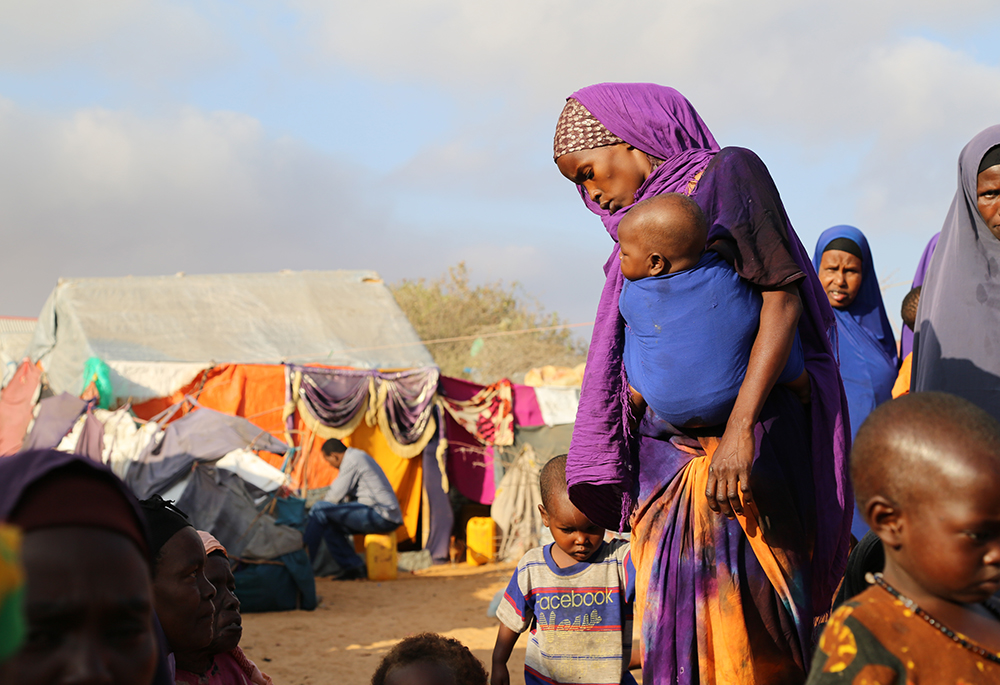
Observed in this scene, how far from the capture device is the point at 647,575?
7.79 ft

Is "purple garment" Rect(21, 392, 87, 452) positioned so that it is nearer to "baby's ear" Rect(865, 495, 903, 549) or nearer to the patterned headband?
the patterned headband

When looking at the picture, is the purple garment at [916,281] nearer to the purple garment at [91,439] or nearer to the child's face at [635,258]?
the child's face at [635,258]

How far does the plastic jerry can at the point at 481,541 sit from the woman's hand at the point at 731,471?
1035 cm

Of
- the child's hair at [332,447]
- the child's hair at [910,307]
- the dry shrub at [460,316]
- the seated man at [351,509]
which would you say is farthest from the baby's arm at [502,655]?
the dry shrub at [460,316]

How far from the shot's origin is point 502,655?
10.4ft

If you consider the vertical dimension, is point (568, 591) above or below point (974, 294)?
below

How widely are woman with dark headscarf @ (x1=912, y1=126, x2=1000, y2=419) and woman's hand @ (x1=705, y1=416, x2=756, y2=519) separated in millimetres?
1130

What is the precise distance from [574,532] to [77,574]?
2287 millimetres

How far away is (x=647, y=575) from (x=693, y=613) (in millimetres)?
159

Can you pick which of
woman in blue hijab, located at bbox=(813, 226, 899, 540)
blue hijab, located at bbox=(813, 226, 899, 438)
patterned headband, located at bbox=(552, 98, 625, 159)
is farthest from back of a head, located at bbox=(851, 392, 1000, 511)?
woman in blue hijab, located at bbox=(813, 226, 899, 540)

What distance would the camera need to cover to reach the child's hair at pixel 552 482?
3.29 meters

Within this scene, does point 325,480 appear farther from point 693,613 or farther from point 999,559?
point 999,559

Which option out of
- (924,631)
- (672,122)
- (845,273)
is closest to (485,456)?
(845,273)

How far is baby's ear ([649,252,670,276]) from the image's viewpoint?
2199 mm
